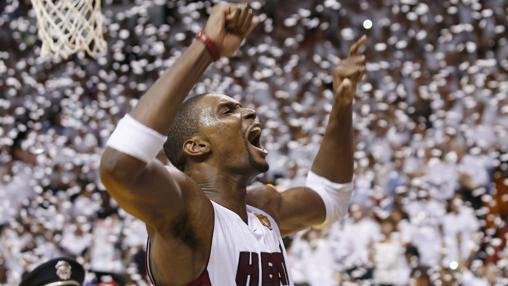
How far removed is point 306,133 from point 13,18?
104 inches

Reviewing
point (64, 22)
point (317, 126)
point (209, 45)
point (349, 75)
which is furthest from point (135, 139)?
point (317, 126)

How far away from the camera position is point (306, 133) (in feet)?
17.7

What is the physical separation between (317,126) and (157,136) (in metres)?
3.93

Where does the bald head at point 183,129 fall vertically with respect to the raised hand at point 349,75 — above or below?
above

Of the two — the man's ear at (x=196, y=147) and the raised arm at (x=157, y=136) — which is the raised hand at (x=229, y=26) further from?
the man's ear at (x=196, y=147)

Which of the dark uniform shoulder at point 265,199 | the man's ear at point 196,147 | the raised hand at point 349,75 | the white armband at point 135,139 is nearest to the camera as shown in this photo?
the white armband at point 135,139

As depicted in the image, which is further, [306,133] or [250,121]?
[306,133]

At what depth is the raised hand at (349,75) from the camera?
2293mm

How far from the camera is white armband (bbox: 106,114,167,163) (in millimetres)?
1485

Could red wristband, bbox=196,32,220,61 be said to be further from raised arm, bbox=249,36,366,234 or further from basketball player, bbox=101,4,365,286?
raised arm, bbox=249,36,366,234

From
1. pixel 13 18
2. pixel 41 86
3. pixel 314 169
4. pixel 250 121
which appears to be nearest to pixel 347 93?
pixel 314 169

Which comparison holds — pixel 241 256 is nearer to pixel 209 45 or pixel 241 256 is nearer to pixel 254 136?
pixel 254 136

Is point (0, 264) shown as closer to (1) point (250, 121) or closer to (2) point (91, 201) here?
(2) point (91, 201)

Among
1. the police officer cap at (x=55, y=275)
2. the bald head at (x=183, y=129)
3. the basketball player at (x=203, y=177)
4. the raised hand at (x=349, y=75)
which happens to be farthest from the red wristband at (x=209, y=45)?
the police officer cap at (x=55, y=275)
